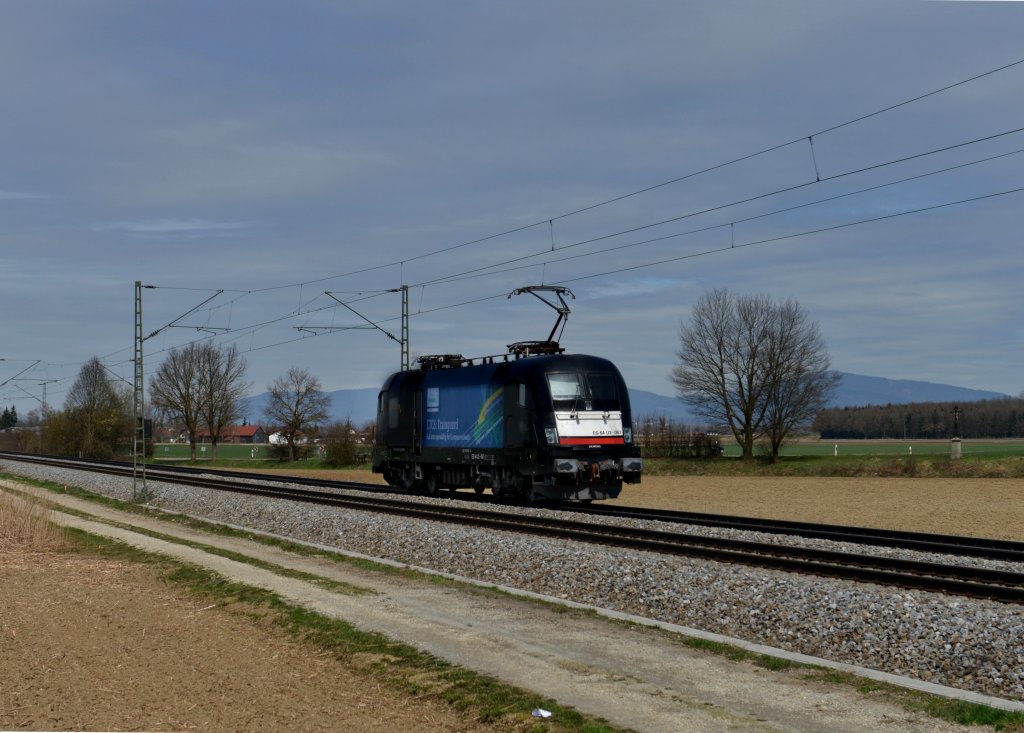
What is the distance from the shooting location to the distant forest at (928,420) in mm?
147750

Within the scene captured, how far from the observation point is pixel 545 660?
10742mm

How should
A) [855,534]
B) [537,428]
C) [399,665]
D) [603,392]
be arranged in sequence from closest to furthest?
[399,665]
[855,534]
[537,428]
[603,392]

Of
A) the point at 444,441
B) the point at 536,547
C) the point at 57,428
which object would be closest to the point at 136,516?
the point at 444,441

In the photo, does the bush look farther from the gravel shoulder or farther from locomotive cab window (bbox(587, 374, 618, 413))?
the gravel shoulder

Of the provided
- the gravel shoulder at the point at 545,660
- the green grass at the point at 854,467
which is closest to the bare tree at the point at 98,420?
the green grass at the point at 854,467

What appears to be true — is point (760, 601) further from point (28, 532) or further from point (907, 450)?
point (907, 450)

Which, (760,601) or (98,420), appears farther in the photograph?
(98,420)

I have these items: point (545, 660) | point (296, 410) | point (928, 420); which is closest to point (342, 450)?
point (296, 410)

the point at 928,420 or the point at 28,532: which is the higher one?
the point at 928,420

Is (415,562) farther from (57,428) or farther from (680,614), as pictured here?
(57,428)

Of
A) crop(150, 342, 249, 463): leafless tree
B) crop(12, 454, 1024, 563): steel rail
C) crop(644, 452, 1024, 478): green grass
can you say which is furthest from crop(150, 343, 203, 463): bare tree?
crop(12, 454, 1024, 563): steel rail

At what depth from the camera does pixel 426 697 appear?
9508 millimetres

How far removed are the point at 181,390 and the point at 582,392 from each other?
76959 mm

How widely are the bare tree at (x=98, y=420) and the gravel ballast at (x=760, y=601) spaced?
80798mm
